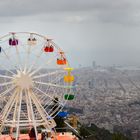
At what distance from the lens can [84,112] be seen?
91688 mm

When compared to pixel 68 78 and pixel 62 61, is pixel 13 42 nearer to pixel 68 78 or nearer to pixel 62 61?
pixel 62 61

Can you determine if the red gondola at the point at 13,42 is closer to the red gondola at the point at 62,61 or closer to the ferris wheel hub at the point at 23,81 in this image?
the ferris wheel hub at the point at 23,81

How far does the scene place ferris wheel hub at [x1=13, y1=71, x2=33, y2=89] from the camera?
60.8 feet

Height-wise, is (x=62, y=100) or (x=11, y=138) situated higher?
(x=62, y=100)

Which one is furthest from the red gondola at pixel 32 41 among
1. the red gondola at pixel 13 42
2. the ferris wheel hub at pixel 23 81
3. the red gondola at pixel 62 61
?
the ferris wheel hub at pixel 23 81

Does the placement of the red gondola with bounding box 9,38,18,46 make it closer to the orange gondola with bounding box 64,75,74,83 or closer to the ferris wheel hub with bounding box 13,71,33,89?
the ferris wheel hub with bounding box 13,71,33,89

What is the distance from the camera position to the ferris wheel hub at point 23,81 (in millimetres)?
18531

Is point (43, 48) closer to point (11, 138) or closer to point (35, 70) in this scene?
point (35, 70)

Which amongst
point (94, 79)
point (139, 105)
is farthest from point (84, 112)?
point (94, 79)

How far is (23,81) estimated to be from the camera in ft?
61.0

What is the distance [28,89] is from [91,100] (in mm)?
100023

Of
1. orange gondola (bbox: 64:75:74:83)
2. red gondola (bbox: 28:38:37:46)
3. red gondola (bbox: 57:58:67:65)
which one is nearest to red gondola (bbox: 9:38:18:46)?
red gondola (bbox: 28:38:37:46)

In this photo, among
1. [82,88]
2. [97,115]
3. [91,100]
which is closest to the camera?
[97,115]

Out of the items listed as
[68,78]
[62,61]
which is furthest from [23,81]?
[62,61]
